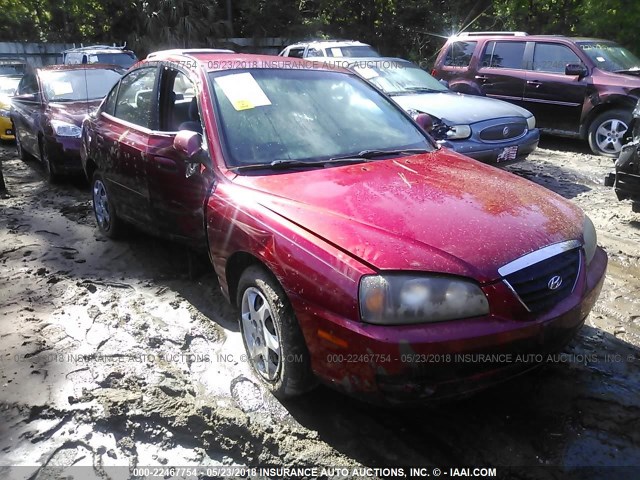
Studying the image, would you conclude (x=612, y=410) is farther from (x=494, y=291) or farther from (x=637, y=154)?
(x=637, y=154)

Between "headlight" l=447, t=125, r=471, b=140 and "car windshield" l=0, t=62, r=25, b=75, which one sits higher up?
"car windshield" l=0, t=62, r=25, b=75

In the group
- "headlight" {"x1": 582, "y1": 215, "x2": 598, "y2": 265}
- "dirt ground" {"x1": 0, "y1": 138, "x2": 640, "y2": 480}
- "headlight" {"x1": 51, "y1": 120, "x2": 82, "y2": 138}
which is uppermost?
"headlight" {"x1": 51, "y1": 120, "x2": 82, "y2": 138}

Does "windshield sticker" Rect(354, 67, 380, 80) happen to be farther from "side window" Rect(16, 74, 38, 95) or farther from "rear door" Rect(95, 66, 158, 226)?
"side window" Rect(16, 74, 38, 95)

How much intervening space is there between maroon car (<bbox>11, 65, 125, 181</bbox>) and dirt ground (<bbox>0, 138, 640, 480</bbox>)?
9.84 ft

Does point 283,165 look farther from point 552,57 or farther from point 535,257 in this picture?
point 552,57

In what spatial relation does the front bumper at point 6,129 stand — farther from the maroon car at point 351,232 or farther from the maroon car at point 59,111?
the maroon car at point 351,232

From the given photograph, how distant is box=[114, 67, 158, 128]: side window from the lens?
4238 millimetres

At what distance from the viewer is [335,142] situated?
3398 millimetres

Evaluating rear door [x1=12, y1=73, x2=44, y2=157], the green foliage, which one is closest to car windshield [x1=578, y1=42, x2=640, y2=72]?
rear door [x1=12, y1=73, x2=44, y2=157]

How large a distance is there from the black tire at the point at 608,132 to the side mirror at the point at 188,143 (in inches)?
290

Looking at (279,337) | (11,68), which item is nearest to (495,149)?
(279,337)

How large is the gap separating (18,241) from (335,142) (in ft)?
12.1

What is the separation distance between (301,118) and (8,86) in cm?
1107

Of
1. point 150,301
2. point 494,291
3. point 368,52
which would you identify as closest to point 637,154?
point 494,291
